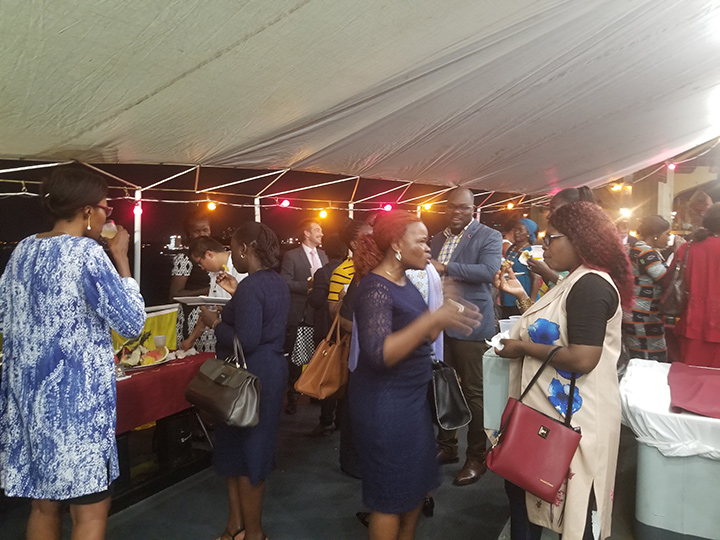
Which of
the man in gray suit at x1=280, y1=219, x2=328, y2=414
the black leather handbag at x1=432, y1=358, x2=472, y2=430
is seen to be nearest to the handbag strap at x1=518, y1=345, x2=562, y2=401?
the black leather handbag at x1=432, y1=358, x2=472, y2=430

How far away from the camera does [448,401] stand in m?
1.99

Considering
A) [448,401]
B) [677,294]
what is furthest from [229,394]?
[677,294]

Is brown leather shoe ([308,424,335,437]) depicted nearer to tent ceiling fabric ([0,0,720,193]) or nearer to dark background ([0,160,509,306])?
dark background ([0,160,509,306])

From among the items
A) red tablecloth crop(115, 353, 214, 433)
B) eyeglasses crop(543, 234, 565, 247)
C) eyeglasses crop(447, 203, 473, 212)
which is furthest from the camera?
eyeglasses crop(447, 203, 473, 212)

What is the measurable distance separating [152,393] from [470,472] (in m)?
2.22

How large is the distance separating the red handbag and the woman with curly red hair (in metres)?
0.06

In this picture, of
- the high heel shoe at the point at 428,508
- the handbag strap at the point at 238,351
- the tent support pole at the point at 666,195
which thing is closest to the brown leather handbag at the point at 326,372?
the handbag strap at the point at 238,351

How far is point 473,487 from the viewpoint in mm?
3248

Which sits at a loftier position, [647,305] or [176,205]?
[176,205]

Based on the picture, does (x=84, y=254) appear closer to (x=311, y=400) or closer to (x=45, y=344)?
(x=45, y=344)

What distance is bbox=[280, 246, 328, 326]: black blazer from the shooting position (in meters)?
4.68

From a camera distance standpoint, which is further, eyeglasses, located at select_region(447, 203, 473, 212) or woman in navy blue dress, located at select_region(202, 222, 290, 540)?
eyeglasses, located at select_region(447, 203, 473, 212)

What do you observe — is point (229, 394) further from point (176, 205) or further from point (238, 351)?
point (176, 205)

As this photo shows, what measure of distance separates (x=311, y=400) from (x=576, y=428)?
12.4 ft
